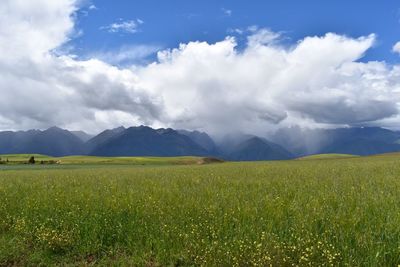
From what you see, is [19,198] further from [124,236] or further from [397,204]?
[397,204]

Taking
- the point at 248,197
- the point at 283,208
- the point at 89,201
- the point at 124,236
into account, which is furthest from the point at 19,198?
the point at 283,208

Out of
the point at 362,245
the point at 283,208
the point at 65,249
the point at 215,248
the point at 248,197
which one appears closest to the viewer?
the point at 362,245

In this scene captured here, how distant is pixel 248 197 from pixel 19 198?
10392mm

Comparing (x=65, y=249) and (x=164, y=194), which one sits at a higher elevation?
(x=164, y=194)

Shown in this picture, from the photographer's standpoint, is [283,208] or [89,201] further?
[89,201]

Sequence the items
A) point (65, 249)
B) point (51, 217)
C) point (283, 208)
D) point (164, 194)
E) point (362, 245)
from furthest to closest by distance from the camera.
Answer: point (164, 194), point (51, 217), point (283, 208), point (65, 249), point (362, 245)

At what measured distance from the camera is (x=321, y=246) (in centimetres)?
668

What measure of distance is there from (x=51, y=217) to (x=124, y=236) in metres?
3.74

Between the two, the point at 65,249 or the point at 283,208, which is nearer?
the point at 65,249

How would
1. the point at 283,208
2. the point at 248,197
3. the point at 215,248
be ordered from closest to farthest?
the point at 215,248 → the point at 283,208 → the point at 248,197

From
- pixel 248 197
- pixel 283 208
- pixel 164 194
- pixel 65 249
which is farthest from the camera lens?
pixel 164 194

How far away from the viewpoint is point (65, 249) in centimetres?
905

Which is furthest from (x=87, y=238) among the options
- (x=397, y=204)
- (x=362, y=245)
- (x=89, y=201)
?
(x=397, y=204)

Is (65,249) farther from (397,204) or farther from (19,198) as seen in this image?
(397,204)
